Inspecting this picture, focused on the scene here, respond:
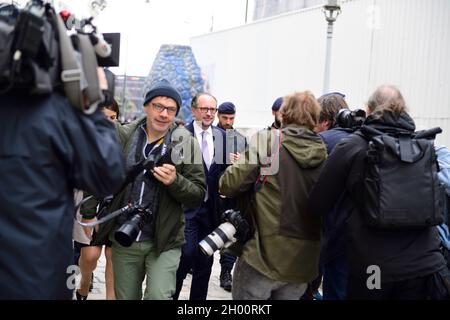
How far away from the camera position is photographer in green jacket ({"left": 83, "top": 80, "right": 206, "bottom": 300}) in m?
3.71

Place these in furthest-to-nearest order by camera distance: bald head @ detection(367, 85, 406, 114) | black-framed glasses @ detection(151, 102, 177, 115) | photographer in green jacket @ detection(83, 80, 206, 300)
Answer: black-framed glasses @ detection(151, 102, 177, 115) → photographer in green jacket @ detection(83, 80, 206, 300) → bald head @ detection(367, 85, 406, 114)

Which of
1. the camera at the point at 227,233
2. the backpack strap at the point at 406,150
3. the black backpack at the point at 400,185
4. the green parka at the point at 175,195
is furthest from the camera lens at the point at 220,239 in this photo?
the backpack strap at the point at 406,150

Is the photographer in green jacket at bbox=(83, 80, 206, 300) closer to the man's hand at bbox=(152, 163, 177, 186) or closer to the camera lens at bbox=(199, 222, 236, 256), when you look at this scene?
the man's hand at bbox=(152, 163, 177, 186)

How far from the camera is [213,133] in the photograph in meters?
5.75

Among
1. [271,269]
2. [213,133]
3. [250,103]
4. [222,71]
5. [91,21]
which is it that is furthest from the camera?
[222,71]

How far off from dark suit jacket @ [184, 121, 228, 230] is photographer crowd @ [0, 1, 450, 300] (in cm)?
116

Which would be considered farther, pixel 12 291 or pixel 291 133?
pixel 291 133

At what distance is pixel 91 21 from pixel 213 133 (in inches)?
121

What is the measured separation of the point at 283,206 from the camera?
3551mm

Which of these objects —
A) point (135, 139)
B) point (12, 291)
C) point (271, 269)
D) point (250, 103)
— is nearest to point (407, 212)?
point (271, 269)

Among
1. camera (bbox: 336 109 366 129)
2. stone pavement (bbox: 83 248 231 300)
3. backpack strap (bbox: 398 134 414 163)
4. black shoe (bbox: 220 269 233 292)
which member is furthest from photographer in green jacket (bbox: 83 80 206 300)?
black shoe (bbox: 220 269 233 292)

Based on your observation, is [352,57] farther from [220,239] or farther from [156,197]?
[220,239]
